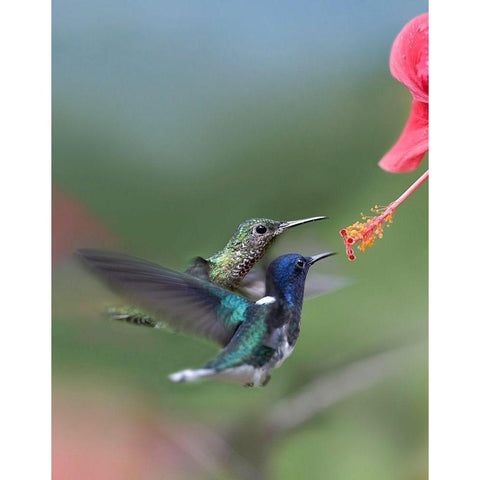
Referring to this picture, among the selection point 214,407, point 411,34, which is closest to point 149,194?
point 214,407

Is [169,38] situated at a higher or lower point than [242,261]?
higher

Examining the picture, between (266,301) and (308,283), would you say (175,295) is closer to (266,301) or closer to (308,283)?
(266,301)

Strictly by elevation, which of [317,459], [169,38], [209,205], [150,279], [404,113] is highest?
[169,38]

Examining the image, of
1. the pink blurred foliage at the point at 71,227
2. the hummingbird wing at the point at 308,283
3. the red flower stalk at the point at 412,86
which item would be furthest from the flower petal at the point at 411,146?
the pink blurred foliage at the point at 71,227

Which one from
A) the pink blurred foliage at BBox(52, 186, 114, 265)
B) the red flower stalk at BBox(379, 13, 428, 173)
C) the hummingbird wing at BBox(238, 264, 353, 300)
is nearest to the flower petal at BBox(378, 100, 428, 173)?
the red flower stalk at BBox(379, 13, 428, 173)

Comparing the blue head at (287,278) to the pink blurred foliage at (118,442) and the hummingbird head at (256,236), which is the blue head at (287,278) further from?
the pink blurred foliage at (118,442)

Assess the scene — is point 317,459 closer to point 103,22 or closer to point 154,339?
point 154,339

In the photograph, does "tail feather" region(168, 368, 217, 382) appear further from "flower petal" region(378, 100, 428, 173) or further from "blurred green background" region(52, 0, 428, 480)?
"flower petal" region(378, 100, 428, 173)
